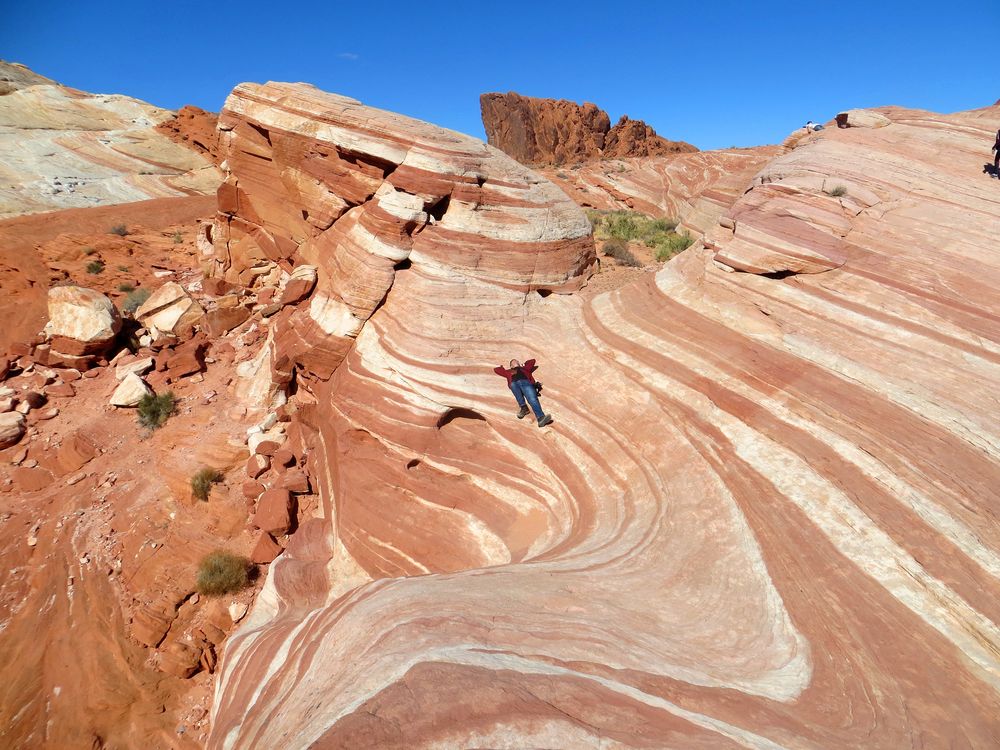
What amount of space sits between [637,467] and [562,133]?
64407 mm

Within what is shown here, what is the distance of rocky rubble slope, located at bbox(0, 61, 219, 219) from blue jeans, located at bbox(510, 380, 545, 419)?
24130 millimetres

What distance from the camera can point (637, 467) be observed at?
20.1 feet

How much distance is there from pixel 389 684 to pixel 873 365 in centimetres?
647

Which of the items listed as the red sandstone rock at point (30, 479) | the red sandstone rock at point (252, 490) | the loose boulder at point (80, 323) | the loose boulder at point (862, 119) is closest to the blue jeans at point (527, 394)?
the red sandstone rock at point (252, 490)

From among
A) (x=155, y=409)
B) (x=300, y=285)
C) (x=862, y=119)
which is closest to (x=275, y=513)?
(x=155, y=409)

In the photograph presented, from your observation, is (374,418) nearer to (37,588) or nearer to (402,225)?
(402,225)

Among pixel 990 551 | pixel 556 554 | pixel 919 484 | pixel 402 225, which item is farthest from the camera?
pixel 402 225

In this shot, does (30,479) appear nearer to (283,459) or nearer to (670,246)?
(283,459)

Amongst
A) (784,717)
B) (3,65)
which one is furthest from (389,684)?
(3,65)

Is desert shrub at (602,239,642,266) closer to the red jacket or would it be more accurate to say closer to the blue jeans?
the red jacket

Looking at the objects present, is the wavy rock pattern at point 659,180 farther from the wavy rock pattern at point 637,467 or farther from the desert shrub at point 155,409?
the desert shrub at point 155,409

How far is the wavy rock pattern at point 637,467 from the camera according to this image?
3.10m

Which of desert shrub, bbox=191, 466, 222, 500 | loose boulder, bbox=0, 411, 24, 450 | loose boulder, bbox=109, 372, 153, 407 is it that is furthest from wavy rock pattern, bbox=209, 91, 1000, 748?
loose boulder, bbox=0, 411, 24, 450

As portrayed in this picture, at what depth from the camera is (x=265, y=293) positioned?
11.7 m
